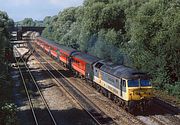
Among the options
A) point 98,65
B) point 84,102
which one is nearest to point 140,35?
point 98,65

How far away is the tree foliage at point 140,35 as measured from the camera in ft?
122

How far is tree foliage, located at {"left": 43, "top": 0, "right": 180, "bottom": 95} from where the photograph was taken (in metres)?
37.2

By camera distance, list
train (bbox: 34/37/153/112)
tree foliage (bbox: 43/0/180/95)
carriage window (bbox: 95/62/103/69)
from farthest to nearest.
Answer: tree foliage (bbox: 43/0/180/95) < carriage window (bbox: 95/62/103/69) < train (bbox: 34/37/153/112)

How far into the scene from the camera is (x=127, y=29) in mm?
54812

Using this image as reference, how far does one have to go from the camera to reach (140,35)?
4122cm

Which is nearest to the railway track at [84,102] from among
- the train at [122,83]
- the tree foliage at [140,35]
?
the train at [122,83]

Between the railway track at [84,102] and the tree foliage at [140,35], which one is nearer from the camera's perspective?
the railway track at [84,102]

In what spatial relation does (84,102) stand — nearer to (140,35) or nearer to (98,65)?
(98,65)

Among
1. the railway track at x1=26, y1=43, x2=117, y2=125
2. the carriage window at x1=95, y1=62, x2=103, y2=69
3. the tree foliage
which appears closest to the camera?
the railway track at x1=26, y1=43, x2=117, y2=125

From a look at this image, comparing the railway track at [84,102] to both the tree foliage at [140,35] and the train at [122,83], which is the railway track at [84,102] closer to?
the train at [122,83]

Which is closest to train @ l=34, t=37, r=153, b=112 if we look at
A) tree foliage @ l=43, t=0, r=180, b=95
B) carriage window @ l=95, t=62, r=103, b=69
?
carriage window @ l=95, t=62, r=103, b=69

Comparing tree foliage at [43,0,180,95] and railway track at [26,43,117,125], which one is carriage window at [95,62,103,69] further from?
tree foliage at [43,0,180,95]

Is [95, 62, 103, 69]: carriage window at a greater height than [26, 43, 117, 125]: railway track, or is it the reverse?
[95, 62, 103, 69]: carriage window

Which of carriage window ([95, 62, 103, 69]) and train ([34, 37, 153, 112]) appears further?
carriage window ([95, 62, 103, 69])
